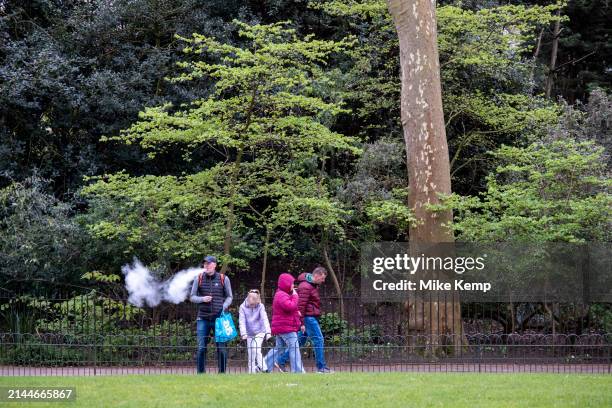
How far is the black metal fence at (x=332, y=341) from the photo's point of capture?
15.7 meters

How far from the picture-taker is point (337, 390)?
11242 millimetres

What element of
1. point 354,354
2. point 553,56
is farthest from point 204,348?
point 553,56

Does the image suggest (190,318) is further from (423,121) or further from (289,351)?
(423,121)

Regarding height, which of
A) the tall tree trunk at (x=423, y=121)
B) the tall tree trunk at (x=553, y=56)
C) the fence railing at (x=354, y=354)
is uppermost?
the tall tree trunk at (x=553, y=56)

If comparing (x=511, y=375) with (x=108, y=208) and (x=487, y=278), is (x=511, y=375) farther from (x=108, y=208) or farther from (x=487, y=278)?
(x=108, y=208)

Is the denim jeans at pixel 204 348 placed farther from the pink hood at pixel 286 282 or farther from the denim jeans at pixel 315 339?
the pink hood at pixel 286 282

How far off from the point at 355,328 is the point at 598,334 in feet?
14.9

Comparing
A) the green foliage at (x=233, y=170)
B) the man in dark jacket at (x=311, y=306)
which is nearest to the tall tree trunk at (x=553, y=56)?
the green foliage at (x=233, y=170)

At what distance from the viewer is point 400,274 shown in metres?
20.5

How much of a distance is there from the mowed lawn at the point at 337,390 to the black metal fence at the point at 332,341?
7.55 ft

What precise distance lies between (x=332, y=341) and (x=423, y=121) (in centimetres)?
503

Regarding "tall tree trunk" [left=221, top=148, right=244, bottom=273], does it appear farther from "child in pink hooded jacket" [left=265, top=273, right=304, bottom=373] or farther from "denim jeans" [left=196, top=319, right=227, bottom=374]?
"child in pink hooded jacket" [left=265, top=273, right=304, bottom=373]

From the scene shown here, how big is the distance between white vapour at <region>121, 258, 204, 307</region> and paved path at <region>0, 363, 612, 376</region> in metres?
2.16

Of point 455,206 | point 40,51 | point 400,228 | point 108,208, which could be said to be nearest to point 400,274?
point 400,228
